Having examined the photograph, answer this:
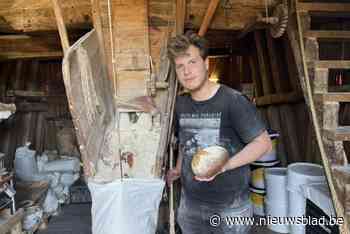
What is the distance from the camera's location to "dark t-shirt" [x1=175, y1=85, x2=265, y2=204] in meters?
1.38

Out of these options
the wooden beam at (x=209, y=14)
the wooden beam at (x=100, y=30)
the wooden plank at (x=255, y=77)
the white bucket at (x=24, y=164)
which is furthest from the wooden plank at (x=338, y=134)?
the white bucket at (x=24, y=164)

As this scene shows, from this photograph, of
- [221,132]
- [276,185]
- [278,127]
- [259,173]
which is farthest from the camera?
[278,127]

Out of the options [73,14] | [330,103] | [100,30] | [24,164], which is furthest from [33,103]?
[330,103]

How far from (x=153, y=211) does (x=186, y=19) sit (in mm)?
1353

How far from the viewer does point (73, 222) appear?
3039mm

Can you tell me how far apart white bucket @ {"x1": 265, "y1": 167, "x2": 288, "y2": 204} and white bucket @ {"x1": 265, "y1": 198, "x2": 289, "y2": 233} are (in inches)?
1.6

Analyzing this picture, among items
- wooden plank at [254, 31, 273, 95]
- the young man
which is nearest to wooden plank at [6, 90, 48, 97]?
wooden plank at [254, 31, 273, 95]

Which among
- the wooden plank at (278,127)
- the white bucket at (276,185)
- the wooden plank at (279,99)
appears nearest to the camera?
the white bucket at (276,185)

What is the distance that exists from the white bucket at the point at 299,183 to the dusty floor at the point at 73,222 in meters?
0.44

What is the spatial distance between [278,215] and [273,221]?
71 mm

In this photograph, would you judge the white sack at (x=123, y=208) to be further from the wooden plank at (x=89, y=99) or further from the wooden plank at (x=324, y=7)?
the wooden plank at (x=324, y=7)

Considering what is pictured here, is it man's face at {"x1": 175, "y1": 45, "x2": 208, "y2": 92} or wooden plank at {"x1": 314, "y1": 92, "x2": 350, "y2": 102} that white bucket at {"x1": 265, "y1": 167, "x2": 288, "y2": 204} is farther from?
man's face at {"x1": 175, "y1": 45, "x2": 208, "y2": 92}

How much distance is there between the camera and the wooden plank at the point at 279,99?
3290 millimetres

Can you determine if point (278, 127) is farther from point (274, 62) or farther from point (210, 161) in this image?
point (210, 161)
